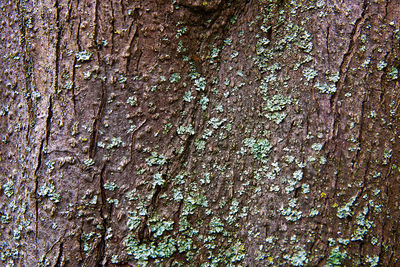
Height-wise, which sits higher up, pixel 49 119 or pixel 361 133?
pixel 361 133

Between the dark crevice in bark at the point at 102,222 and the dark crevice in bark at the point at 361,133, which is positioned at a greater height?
the dark crevice in bark at the point at 361,133

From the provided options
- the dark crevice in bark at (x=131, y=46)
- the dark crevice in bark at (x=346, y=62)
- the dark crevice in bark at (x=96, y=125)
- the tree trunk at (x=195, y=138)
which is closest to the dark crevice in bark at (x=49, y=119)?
the tree trunk at (x=195, y=138)

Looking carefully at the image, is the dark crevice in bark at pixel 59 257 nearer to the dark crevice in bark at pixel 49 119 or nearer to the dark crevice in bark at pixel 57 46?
the dark crevice in bark at pixel 49 119

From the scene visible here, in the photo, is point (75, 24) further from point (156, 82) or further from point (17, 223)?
point (17, 223)

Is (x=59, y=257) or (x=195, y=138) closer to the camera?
(x=59, y=257)

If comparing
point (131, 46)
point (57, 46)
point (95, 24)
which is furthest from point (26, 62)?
point (131, 46)

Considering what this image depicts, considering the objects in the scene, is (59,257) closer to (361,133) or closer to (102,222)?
(102,222)

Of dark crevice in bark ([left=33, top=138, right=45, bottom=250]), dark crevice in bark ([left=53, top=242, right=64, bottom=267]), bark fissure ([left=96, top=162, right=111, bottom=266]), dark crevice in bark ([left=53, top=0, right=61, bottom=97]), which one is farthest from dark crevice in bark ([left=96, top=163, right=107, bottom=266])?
dark crevice in bark ([left=53, top=0, right=61, bottom=97])

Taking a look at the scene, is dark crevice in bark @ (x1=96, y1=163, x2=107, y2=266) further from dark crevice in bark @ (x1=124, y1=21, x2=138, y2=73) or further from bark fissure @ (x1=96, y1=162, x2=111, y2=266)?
dark crevice in bark @ (x1=124, y1=21, x2=138, y2=73)
